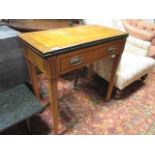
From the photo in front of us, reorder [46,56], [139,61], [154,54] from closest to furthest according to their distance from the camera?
[46,56] → [139,61] → [154,54]

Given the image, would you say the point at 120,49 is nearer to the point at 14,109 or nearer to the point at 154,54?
the point at 14,109

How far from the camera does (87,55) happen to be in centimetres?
A: 103

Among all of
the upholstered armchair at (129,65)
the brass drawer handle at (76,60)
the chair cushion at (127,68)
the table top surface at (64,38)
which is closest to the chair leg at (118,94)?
the upholstered armchair at (129,65)

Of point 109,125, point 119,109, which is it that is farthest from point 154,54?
point 109,125

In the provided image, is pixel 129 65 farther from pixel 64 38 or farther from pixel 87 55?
pixel 64 38

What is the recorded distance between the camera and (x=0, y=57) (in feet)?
3.90

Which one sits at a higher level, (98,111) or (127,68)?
(127,68)

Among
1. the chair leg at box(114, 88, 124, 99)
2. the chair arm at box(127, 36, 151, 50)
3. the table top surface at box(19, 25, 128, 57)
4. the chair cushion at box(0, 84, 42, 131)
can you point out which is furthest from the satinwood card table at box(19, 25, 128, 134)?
the chair arm at box(127, 36, 151, 50)

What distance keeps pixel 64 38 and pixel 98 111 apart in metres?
0.84

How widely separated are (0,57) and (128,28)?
1.56 m

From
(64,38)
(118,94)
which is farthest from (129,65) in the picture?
(64,38)

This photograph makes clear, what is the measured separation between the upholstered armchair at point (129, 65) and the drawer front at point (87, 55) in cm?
32

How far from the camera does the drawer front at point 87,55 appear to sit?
3.07 ft
